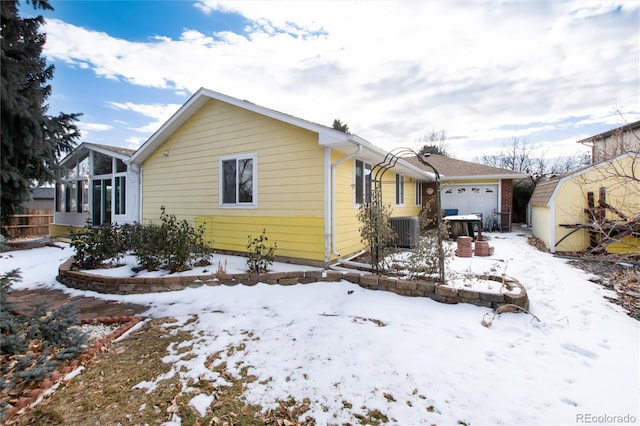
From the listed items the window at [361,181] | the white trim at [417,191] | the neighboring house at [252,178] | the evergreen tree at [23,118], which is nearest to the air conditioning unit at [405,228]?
the window at [361,181]

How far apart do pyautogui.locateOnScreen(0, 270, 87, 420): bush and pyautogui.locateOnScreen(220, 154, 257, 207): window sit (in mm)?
4338

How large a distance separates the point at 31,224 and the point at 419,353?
20401 millimetres

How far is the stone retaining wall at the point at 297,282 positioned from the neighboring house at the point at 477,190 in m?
10.1

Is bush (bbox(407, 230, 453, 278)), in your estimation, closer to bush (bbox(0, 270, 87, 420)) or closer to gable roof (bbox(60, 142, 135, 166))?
bush (bbox(0, 270, 87, 420))

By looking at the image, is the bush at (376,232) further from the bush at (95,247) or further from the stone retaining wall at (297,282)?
the bush at (95,247)

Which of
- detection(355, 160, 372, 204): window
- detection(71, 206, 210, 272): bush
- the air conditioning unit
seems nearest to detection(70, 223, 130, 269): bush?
detection(71, 206, 210, 272): bush

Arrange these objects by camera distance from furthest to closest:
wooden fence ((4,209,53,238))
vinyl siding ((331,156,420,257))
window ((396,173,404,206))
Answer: wooden fence ((4,209,53,238))
window ((396,173,404,206))
vinyl siding ((331,156,420,257))

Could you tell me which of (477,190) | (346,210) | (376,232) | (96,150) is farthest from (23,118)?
(477,190)

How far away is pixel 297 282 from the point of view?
553 centimetres

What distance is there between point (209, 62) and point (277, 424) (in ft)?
29.3

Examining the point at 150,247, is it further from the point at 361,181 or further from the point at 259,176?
the point at 361,181

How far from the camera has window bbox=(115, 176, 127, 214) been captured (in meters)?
10.6

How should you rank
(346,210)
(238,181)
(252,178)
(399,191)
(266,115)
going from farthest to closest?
(399,191) < (238,181) < (252,178) < (346,210) < (266,115)

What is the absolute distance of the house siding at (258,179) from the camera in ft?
21.3
